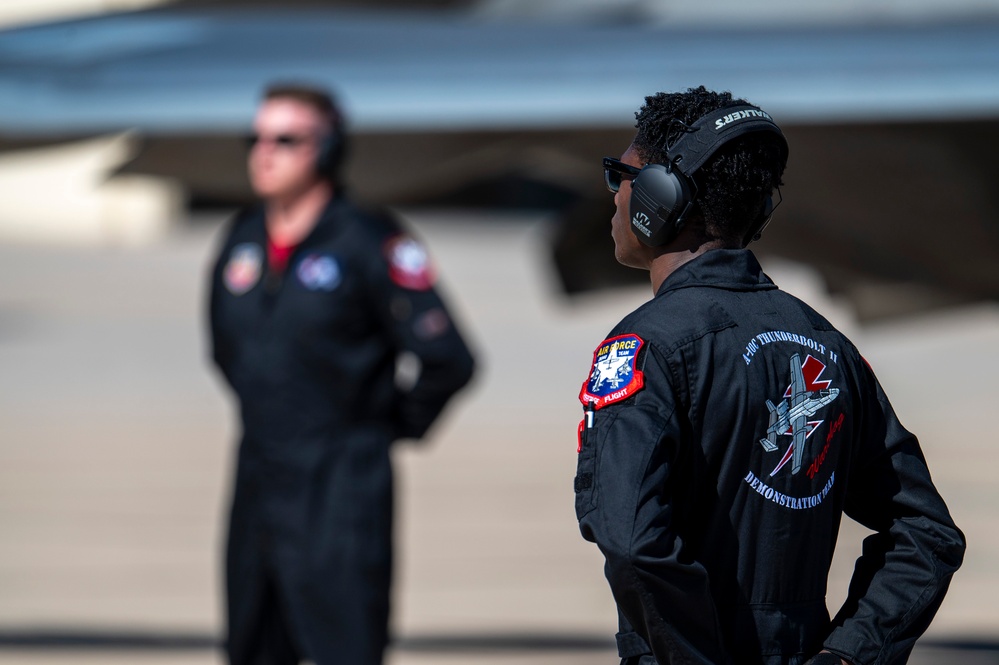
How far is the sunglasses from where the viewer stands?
426 centimetres

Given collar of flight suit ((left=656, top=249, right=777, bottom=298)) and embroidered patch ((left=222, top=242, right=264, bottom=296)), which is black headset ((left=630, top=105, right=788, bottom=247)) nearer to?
collar of flight suit ((left=656, top=249, right=777, bottom=298))

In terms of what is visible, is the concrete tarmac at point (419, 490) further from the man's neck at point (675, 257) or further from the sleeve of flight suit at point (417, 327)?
the man's neck at point (675, 257)

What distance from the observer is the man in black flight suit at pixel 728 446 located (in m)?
2.04

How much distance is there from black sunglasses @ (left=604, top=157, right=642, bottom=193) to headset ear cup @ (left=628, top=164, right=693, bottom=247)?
0.05 meters

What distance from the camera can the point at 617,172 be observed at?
230 cm

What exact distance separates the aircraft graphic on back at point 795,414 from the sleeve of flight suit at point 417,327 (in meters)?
Answer: 2.27

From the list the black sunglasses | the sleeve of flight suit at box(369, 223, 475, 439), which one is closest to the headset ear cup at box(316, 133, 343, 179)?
the sleeve of flight suit at box(369, 223, 475, 439)

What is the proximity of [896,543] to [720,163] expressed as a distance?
2.09 ft

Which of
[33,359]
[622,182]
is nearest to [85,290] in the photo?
[33,359]

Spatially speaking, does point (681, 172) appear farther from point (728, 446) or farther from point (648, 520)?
point (648, 520)

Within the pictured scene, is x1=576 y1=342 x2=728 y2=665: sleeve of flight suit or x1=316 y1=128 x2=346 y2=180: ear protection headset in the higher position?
x1=316 y1=128 x2=346 y2=180: ear protection headset

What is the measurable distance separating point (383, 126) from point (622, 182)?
2.06 m

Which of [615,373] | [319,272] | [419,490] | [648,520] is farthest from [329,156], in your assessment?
[419,490]

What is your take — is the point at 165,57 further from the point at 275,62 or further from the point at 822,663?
the point at 822,663
